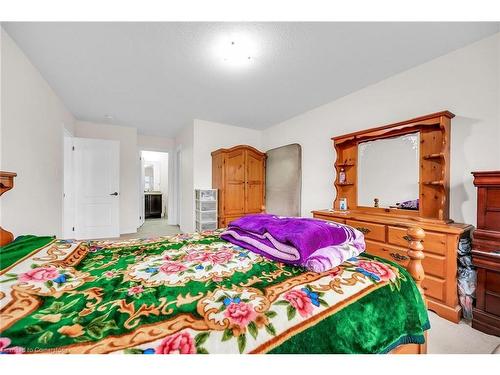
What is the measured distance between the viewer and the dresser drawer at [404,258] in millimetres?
1750

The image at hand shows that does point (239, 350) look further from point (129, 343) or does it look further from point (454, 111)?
point (454, 111)

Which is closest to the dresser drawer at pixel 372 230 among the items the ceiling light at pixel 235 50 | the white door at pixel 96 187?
the ceiling light at pixel 235 50

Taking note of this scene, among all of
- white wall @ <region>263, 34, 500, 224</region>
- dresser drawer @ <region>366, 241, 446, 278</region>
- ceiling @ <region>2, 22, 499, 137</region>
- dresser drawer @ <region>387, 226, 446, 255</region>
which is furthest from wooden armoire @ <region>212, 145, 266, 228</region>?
dresser drawer @ <region>387, 226, 446, 255</region>

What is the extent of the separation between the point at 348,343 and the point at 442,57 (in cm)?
275

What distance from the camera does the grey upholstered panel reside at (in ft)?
12.1

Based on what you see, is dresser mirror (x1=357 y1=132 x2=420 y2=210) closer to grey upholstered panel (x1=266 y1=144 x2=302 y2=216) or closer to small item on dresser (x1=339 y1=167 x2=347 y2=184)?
small item on dresser (x1=339 y1=167 x2=347 y2=184)

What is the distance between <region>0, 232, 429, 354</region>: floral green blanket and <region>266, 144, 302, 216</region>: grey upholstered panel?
2592 mm

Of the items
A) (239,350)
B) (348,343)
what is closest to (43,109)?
(239,350)

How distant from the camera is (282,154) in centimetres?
399

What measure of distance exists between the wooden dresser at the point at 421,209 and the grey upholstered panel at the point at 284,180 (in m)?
0.89

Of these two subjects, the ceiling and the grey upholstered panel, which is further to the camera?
the grey upholstered panel

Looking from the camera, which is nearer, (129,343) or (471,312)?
(129,343)
